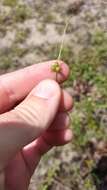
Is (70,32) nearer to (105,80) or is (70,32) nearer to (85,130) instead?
(105,80)

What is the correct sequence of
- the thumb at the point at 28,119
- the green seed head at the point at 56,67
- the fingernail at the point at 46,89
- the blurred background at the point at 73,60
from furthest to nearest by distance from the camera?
the blurred background at the point at 73,60 → the green seed head at the point at 56,67 → the fingernail at the point at 46,89 → the thumb at the point at 28,119

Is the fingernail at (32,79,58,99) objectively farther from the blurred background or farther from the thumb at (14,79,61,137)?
the blurred background

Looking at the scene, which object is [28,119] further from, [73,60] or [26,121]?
[73,60]

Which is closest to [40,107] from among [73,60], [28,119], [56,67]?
[28,119]

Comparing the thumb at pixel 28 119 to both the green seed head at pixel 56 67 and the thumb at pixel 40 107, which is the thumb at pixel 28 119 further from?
the green seed head at pixel 56 67

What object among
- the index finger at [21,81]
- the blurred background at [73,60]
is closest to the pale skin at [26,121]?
the index finger at [21,81]

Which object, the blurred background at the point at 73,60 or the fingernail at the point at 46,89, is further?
the blurred background at the point at 73,60

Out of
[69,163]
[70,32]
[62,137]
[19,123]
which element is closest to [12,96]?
[62,137]
